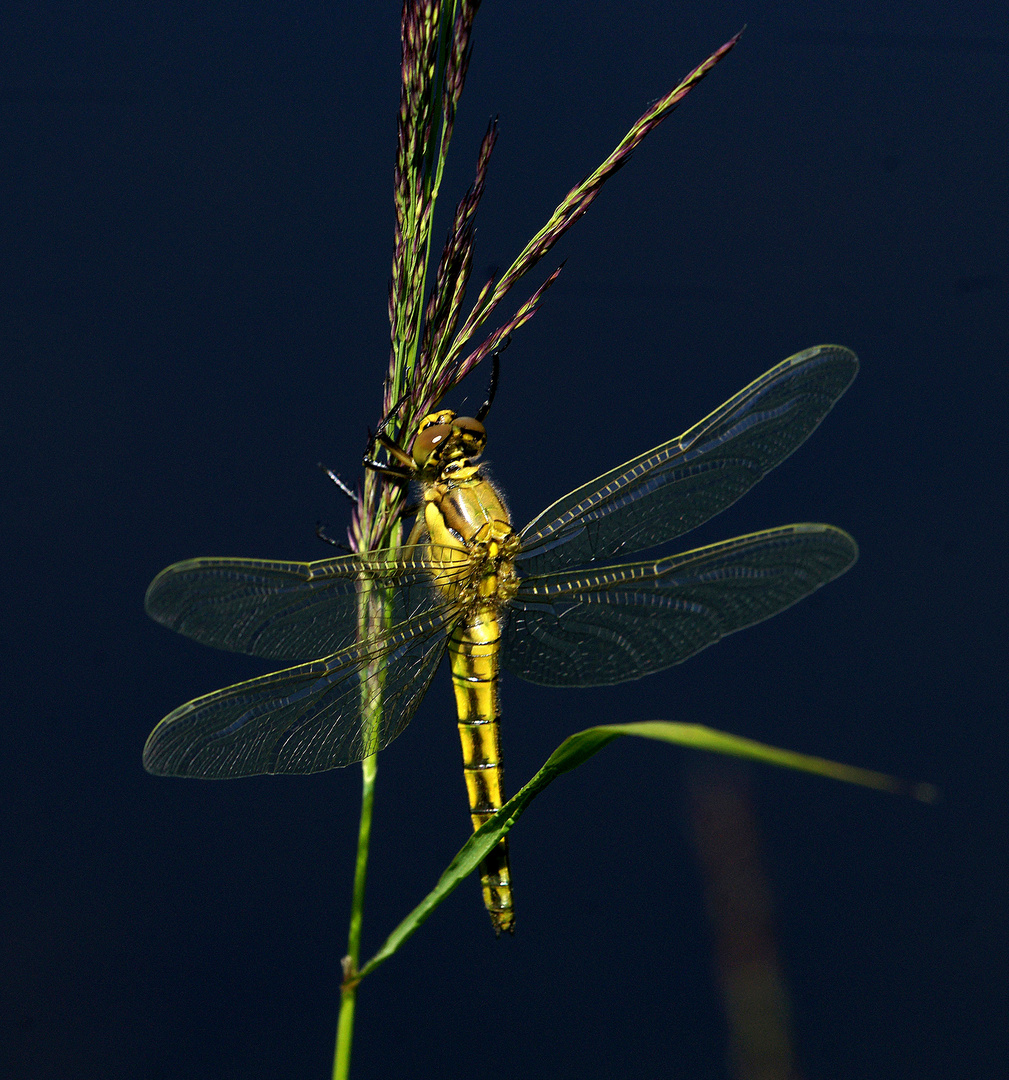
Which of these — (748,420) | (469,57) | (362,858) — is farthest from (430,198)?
(362,858)

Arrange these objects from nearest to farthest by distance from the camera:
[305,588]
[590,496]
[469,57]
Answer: [469,57], [305,588], [590,496]

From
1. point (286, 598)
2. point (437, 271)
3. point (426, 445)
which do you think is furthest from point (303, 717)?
point (437, 271)

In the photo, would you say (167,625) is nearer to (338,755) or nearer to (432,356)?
(338,755)

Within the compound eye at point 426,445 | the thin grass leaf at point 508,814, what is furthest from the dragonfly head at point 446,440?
the thin grass leaf at point 508,814

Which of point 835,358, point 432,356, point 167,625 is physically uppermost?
point 835,358

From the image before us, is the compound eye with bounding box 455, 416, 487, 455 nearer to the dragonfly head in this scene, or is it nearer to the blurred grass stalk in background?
the dragonfly head

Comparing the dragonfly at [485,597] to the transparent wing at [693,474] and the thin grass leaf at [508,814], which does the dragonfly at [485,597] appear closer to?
the transparent wing at [693,474]

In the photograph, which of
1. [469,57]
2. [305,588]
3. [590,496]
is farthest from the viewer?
[590,496]
